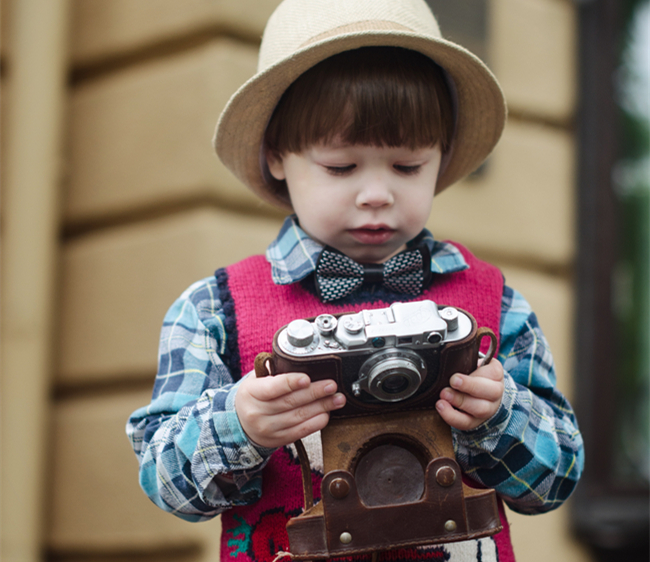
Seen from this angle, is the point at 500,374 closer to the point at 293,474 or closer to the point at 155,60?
the point at 293,474

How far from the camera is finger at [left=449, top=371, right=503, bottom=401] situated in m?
0.88

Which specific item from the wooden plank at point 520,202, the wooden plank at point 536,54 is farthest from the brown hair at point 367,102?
the wooden plank at point 536,54

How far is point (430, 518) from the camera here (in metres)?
0.85

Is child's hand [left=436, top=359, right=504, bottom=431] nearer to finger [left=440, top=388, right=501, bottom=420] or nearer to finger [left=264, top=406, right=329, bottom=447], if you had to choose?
finger [left=440, top=388, right=501, bottom=420]

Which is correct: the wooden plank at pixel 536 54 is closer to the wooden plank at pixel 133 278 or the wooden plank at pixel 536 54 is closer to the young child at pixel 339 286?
the wooden plank at pixel 133 278

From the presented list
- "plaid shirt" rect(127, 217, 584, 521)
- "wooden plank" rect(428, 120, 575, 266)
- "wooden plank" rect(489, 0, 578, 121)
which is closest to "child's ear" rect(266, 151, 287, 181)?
"plaid shirt" rect(127, 217, 584, 521)

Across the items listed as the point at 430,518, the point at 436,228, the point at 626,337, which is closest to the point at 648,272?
the point at 626,337

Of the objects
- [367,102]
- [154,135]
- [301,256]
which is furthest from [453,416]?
[154,135]

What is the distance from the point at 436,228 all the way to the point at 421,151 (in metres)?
1.61

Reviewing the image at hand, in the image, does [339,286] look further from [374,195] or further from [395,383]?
[395,383]

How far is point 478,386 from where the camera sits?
89cm

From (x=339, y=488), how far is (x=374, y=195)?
43 centimetres

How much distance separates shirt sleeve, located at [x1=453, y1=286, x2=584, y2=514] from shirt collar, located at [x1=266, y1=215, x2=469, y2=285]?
5.1 inches

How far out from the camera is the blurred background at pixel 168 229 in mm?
2365
